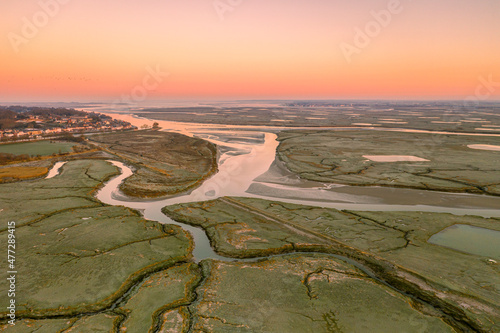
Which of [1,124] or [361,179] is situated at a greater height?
[1,124]

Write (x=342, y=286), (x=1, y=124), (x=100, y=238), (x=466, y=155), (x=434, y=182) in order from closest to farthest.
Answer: (x=342, y=286), (x=100, y=238), (x=434, y=182), (x=466, y=155), (x=1, y=124)

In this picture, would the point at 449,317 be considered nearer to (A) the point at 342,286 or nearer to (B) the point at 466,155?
(A) the point at 342,286

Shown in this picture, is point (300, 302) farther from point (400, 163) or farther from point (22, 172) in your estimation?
point (22, 172)

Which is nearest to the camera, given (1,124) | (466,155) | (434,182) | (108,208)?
(108,208)

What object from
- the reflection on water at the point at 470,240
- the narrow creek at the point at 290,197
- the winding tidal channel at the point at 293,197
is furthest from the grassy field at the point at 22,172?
the reflection on water at the point at 470,240

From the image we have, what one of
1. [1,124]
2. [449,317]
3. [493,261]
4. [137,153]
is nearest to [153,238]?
[449,317]

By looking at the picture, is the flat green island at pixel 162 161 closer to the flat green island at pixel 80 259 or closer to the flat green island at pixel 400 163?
the flat green island at pixel 80 259

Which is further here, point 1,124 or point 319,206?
point 1,124

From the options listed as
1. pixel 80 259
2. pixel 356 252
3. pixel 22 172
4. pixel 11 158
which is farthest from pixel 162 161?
pixel 356 252
